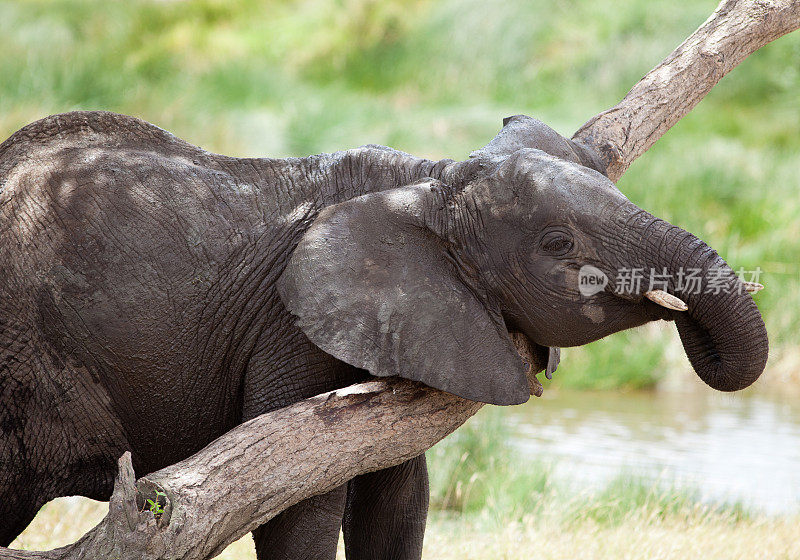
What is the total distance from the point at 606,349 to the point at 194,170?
8720 mm

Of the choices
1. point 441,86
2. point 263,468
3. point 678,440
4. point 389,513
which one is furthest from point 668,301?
point 441,86

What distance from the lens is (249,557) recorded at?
605 centimetres

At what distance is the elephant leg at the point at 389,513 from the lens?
4957 mm

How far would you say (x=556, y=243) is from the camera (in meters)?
4.03

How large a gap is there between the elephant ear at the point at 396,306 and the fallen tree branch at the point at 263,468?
0.15 meters

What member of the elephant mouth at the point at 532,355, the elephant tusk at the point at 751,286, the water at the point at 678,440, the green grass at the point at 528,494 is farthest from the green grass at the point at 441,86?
the elephant tusk at the point at 751,286

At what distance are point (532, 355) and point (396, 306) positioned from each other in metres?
0.72

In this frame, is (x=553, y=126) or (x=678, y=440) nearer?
(x=678, y=440)

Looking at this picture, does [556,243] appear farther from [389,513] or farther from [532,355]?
[389,513]

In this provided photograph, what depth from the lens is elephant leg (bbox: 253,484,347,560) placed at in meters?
4.23

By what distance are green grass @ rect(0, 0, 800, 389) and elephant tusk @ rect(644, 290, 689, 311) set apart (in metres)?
8.59

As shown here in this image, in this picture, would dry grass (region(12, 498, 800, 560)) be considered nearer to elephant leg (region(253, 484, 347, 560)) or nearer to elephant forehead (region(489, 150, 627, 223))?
elephant leg (region(253, 484, 347, 560))

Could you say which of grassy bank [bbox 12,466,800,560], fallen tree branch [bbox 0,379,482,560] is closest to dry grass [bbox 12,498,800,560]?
grassy bank [bbox 12,466,800,560]

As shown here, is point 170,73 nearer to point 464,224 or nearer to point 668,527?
point 668,527
